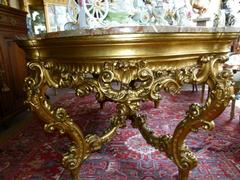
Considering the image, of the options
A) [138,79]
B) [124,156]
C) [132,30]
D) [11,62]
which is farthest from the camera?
[11,62]

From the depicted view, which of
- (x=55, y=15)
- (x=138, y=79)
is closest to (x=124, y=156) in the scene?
(x=138, y=79)

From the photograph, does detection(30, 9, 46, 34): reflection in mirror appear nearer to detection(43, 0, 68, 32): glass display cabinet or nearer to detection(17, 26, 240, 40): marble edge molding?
detection(43, 0, 68, 32): glass display cabinet

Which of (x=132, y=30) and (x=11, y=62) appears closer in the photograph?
(x=132, y=30)

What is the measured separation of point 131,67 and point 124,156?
0.79m

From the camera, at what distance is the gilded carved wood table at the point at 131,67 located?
617mm

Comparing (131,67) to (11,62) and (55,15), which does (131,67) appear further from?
(55,15)

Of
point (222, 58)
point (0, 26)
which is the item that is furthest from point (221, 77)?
point (0, 26)

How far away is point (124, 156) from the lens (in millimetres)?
1267

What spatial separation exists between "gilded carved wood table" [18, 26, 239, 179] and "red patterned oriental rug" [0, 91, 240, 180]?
0.25 meters

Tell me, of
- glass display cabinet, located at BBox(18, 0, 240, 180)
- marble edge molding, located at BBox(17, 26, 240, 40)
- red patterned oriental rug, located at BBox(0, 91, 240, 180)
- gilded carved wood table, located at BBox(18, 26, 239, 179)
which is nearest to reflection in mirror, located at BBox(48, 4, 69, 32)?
red patterned oriental rug, located at BBox(0, 91, 240, 180)

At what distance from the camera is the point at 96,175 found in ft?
3.59

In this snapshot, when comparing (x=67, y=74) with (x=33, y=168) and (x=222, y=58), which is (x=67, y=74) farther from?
(x=33, y=168)

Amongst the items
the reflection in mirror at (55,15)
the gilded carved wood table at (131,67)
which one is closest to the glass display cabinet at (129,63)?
the gilded carved wood table at (131,67)

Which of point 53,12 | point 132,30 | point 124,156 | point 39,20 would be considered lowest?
point 124,156
